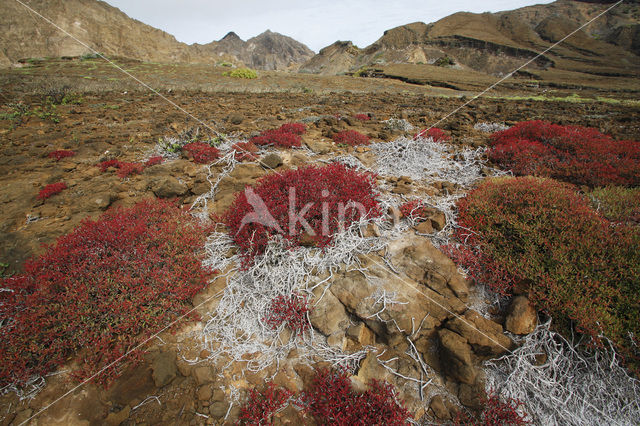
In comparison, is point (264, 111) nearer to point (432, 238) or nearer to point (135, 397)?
point (432, 238)

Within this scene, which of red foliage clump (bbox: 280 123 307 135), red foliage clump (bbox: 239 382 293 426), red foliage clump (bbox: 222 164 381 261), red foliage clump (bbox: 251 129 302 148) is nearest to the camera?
red foliage clump (bbox: 239 382 293 426)

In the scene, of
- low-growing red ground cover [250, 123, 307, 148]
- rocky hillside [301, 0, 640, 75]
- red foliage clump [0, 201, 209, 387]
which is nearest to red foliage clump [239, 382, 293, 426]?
red foliage clump [0, 201, 209, 387]

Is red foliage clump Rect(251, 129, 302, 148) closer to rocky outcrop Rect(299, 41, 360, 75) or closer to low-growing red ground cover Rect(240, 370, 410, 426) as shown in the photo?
low-growing red ground cover Rect(240, 370, 410, 426)

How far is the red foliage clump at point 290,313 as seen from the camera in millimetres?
3223

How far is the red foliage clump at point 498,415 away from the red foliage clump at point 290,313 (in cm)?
181

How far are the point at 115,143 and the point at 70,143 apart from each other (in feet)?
4.36

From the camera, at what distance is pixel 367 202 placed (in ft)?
13.7

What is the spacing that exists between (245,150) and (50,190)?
4013mm

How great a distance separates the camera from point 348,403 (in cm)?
257

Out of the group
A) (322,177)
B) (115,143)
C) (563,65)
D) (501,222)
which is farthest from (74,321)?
(563,65)

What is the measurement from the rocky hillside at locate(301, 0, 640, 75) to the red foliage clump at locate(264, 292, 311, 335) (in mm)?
55815

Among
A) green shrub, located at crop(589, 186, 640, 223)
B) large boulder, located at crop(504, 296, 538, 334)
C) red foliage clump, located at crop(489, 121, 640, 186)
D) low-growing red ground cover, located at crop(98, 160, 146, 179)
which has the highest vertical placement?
low-growing red ground cover, located at crop(98, 160, 146, 179)

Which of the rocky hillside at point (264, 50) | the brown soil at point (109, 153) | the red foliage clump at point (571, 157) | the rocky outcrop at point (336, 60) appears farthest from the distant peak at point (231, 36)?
the red foliage clump at point (571, 157)

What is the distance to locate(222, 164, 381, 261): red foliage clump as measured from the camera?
150 inches
